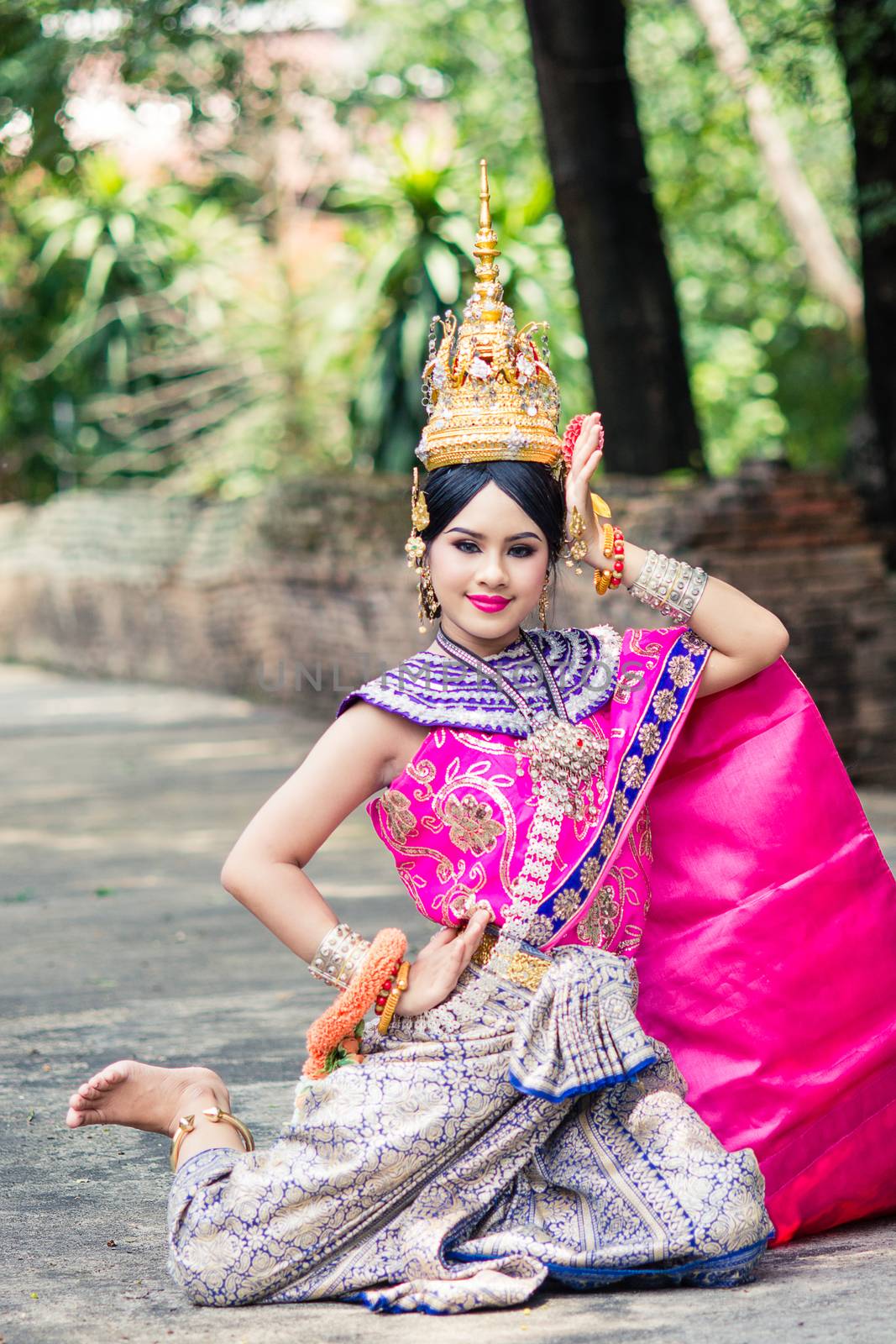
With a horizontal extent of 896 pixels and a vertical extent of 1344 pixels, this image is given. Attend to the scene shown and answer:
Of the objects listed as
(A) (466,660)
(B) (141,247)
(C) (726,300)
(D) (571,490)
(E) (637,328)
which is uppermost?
(B) (141,247)

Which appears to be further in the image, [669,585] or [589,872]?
[669,585]

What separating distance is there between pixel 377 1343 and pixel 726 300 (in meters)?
19.9

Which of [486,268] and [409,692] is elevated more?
[486,268]

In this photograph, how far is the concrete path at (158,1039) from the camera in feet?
8.63

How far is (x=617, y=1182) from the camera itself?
2791 millimetres

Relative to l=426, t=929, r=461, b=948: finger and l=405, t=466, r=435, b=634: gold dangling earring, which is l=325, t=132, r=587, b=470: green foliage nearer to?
l=405, t=466, r=435, b=634: gold dangling earring

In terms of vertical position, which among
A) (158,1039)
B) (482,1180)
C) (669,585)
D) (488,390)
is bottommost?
(158,1039)

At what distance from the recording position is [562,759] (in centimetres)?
285

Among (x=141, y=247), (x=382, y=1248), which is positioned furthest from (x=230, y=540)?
(x=382, y=1248)

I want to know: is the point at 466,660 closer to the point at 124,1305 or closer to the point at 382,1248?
the point at 382,1248

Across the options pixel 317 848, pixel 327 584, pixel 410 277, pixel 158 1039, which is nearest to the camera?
pixel 317 848

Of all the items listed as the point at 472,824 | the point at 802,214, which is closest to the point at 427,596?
the point at 472,824

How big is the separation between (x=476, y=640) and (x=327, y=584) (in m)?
8.29

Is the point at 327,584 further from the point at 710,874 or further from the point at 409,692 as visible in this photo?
the point at 409,692
